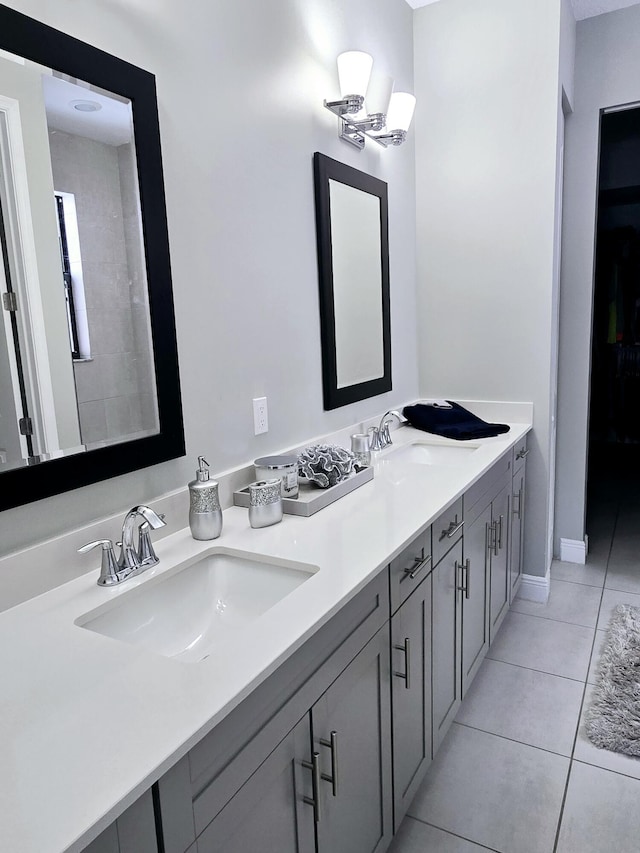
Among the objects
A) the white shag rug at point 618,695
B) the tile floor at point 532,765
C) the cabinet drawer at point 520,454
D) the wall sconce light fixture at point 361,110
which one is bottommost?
the tile floor at point 532,765

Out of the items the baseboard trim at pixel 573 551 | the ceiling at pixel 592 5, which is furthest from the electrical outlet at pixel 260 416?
the baseboard trim at pixel 573 551

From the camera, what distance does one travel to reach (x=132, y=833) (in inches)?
28.5

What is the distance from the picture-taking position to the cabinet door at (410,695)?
4.82 feet

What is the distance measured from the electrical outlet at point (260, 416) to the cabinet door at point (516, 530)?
1.26m

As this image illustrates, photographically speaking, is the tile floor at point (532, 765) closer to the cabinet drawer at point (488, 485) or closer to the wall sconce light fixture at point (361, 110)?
the cabinet drawer at point (488, 485)

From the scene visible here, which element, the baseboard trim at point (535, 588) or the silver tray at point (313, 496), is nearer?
the silver tray at point (313, 496)

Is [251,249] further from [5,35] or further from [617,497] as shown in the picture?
[617,497]

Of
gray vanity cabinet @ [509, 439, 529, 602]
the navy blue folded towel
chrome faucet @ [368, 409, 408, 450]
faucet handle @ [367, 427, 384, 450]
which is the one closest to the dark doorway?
gray vanity cabinet @ [509, 439, 529, 602]

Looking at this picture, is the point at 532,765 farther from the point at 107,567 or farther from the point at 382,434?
the point at 107,567

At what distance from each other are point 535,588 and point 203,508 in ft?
6.74

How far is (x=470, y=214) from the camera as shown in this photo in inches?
111

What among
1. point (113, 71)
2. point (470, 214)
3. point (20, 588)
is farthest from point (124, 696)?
point (470, 214)

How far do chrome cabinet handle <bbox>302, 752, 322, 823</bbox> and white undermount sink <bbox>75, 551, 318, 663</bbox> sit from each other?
0.89 feet

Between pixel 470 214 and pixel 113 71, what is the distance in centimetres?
191
